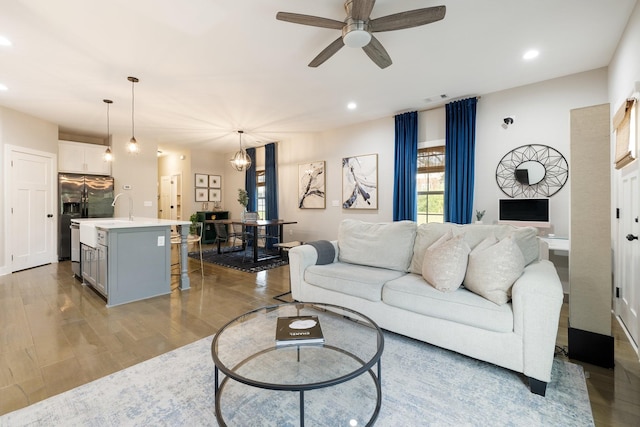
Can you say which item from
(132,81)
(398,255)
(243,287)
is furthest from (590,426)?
(132,81)

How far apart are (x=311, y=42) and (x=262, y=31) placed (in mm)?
492

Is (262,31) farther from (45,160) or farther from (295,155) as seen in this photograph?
(45,160)

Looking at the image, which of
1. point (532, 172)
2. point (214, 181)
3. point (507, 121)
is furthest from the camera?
point (214, 181)

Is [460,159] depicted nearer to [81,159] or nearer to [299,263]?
A: [299,263]

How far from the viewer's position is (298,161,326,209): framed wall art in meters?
6.30

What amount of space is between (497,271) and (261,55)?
3045 mm

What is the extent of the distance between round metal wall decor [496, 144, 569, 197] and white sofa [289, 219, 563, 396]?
109cm

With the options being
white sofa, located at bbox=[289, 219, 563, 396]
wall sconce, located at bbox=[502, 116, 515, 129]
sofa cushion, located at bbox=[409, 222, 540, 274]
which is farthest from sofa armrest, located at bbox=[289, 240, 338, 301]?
wall sconce, located at bbox=[502, 116, 515, 129]

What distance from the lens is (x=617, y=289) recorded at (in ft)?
9.02

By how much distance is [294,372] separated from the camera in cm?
173

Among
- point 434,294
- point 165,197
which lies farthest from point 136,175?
point 434,294

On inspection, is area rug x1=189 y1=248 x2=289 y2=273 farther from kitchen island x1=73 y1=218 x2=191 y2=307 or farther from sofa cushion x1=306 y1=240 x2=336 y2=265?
sofa cushion x1=306 y1=240 x2=336 y2=265

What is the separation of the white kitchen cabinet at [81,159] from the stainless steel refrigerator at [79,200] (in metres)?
0.21

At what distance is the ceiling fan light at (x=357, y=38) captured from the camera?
7.29 feet
